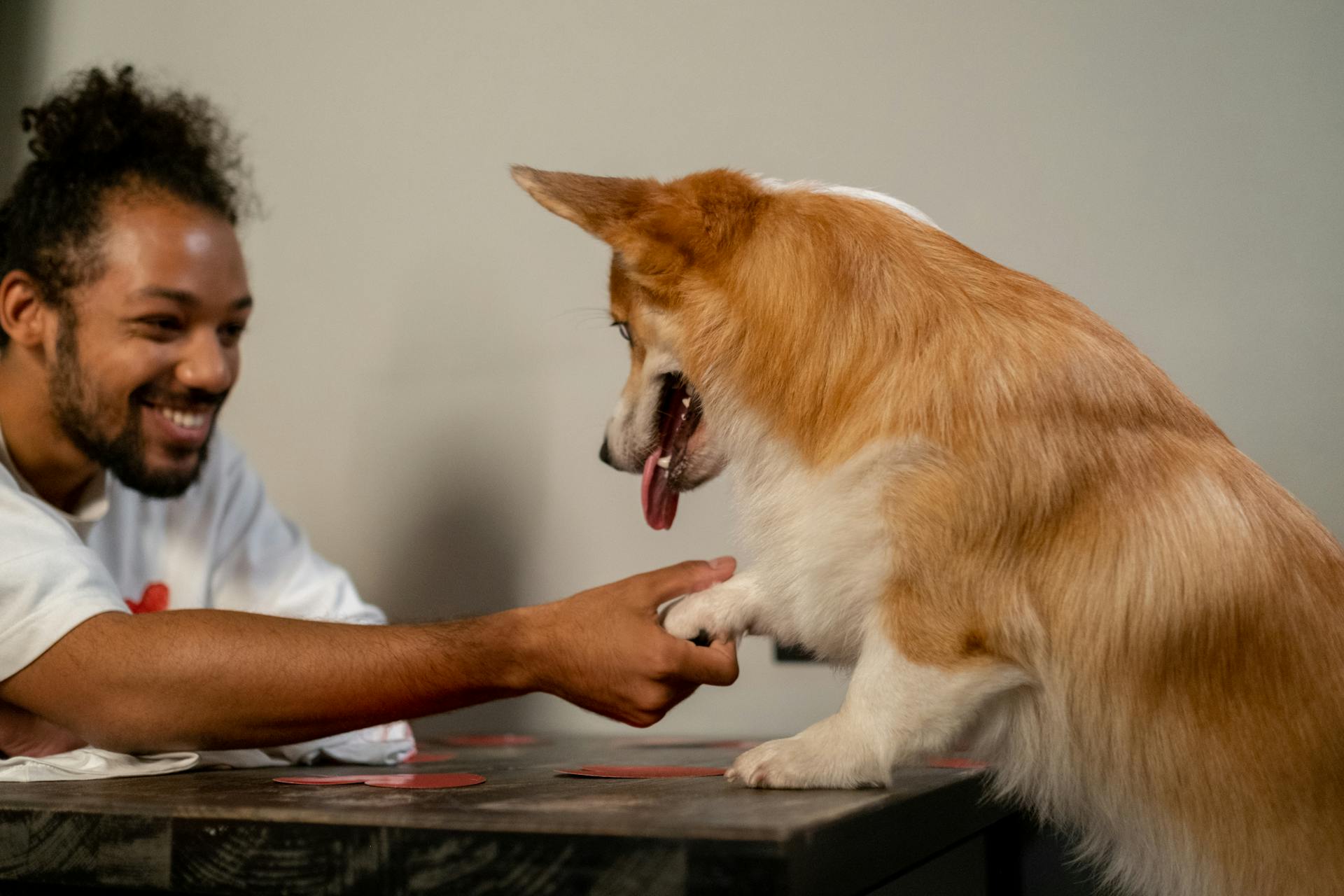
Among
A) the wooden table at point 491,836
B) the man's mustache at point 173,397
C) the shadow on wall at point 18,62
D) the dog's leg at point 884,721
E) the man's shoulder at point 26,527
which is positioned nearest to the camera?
the wooden table at point 491,836

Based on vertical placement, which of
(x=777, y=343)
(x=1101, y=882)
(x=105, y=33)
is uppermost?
(x=105, y=33)

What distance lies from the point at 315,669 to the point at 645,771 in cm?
35

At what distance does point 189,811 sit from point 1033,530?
2.34ft

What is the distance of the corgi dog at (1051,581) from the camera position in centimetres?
84

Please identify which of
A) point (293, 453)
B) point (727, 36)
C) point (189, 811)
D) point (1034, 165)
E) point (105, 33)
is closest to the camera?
point (189, 811)

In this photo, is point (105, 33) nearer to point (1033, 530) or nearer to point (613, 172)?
point (613, 172)

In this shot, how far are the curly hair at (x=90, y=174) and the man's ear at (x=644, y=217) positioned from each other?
0.76m

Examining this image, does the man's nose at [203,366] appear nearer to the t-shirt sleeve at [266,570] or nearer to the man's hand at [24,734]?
the t-shirt sleeve at [266,570]

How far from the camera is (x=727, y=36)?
1.69m

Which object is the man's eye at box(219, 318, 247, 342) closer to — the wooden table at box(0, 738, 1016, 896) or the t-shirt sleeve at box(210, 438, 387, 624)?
the t-shirt sleeve at box(210, 438, 387, 624)

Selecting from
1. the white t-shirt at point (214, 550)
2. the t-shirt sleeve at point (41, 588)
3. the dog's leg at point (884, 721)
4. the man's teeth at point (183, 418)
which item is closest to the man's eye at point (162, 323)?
the man's teeth at point (183, 418)

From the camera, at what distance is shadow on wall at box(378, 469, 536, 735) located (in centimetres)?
186

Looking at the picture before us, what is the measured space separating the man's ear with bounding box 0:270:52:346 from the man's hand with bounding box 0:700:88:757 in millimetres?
563

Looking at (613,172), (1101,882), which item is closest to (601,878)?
(1101,882)
